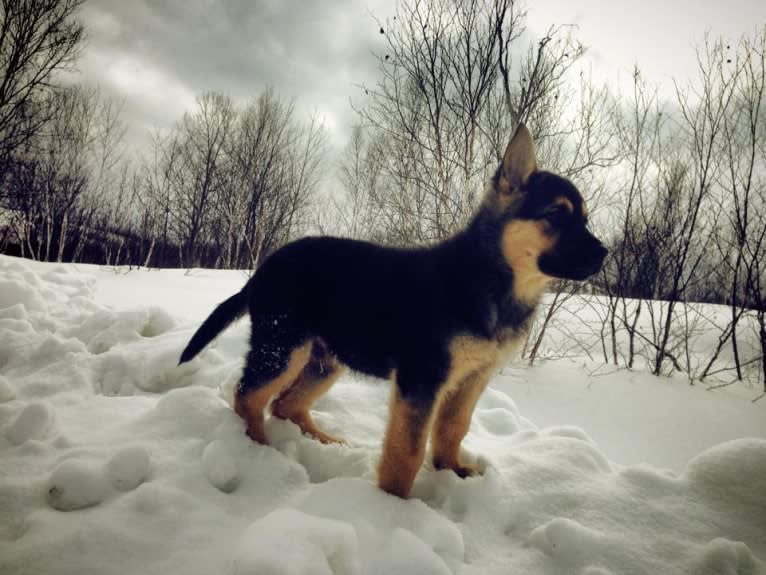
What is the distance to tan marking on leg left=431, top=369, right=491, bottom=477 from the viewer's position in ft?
7.89

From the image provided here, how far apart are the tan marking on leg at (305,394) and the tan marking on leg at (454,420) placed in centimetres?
74

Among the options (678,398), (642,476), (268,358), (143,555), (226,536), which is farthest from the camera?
(678,398)

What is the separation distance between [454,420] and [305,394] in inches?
45.1

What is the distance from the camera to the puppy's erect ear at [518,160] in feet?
7.79

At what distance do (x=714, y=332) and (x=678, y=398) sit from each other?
599 centimetres

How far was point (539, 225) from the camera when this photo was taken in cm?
238

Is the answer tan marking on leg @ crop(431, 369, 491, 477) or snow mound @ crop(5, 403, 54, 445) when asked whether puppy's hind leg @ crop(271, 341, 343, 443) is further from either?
snow mound @ crop(5, 403, 54, 445)

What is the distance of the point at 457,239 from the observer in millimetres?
2504

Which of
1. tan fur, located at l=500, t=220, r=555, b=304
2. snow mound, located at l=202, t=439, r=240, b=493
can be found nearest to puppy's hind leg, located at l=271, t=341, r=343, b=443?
snow mound, located at l=202, t=439, r=240, b=493

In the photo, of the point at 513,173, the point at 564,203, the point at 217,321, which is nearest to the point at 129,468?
the point at 217,321

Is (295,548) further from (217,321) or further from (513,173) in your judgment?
(513,173)

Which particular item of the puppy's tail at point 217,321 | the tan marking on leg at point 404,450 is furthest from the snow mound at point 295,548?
the puppy's tail at point 217,321

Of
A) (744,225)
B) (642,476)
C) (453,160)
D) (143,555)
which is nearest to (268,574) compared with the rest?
(143,555)

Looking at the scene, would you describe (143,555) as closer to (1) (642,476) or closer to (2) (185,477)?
(2) (185,477)
